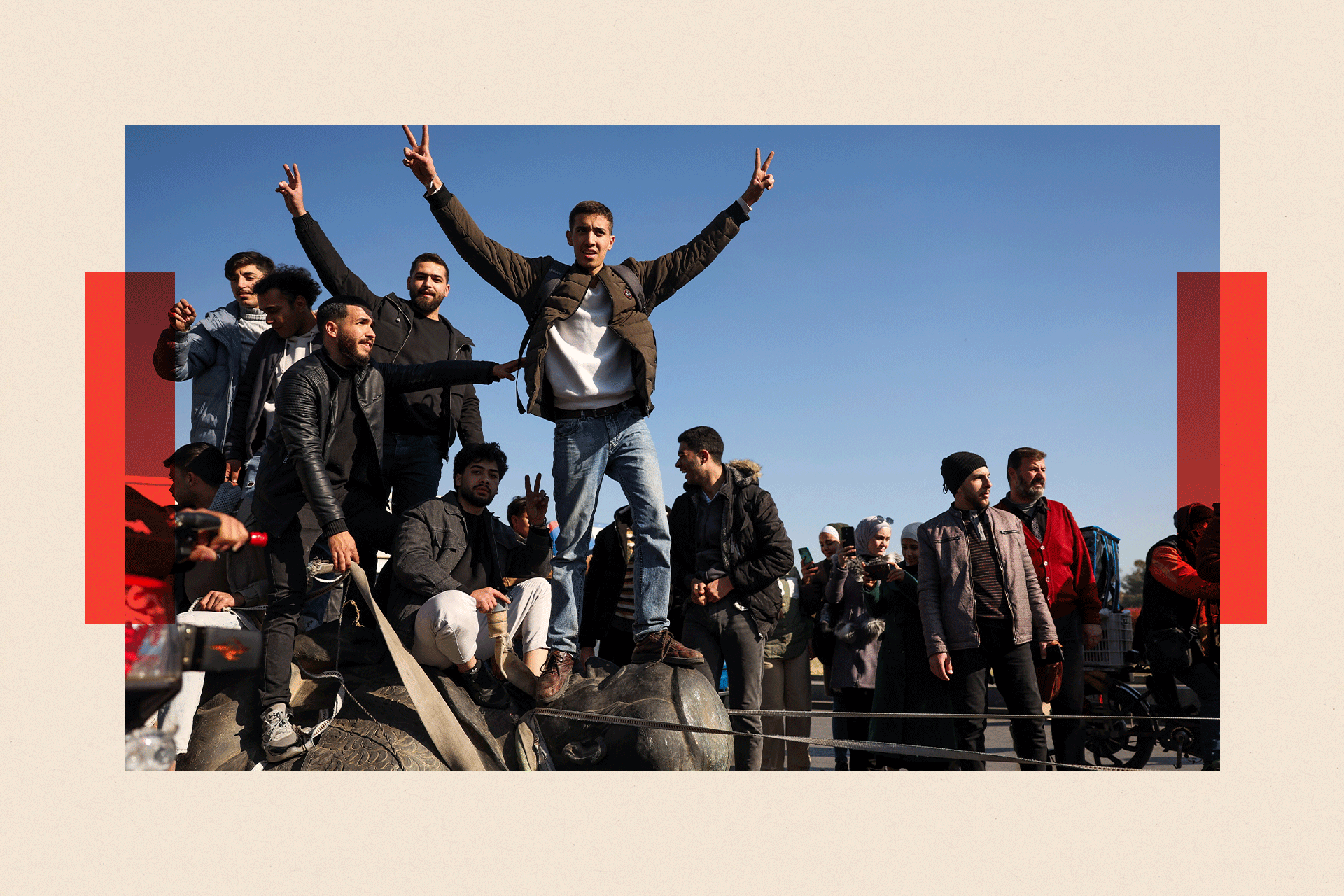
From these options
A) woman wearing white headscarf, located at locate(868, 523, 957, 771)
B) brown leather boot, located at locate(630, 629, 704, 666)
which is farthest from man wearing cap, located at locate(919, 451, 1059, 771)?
brown leather boot, located at locate(630, 629, 704, 666)

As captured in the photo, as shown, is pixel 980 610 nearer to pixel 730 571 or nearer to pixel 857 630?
→ pixel 730 571

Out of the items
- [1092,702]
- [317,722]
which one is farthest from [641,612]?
[1092,702]

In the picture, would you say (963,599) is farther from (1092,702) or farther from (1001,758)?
(1092,702)

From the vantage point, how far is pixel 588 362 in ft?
13.9

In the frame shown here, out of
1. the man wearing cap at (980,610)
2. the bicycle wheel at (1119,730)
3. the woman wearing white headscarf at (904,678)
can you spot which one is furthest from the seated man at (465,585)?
the bicycle wheel at (1119,730)

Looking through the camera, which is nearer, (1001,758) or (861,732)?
(1001,758)

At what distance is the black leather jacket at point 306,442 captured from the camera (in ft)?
12.5

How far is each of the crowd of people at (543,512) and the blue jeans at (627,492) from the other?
0.4 inches

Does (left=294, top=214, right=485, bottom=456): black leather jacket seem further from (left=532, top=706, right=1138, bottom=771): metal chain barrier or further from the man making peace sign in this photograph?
(left=532, top=706, right=1138, bottom=771): metal chain barrier

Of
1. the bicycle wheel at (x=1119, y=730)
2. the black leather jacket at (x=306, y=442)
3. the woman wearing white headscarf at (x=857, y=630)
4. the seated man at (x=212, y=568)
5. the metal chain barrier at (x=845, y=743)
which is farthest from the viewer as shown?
the bicycle wheel at (x=1119, y=730)

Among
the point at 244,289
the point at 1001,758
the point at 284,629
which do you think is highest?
the point at 244,289

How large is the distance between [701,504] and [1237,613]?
2.58 meters

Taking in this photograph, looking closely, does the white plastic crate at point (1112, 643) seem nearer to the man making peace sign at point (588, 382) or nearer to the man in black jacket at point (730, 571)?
the man in black jacket at point (730, 571)

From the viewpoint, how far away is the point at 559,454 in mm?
4262
